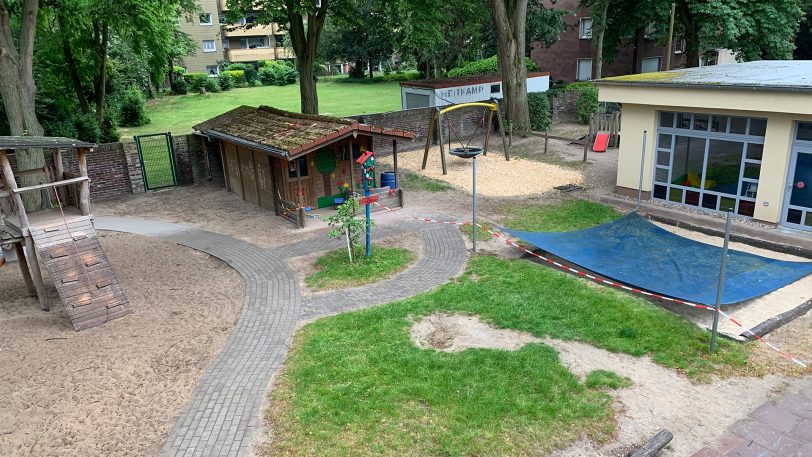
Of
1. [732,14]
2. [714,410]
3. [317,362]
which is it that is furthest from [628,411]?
[732,14]

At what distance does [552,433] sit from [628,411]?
1190 mm

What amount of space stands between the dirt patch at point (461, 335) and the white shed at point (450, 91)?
19.1 metres

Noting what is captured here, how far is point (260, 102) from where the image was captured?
43375mm

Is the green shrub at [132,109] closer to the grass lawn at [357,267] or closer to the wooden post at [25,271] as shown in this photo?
the wooden post at [25,271]

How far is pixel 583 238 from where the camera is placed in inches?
499

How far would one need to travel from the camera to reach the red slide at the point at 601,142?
2431 centimetres

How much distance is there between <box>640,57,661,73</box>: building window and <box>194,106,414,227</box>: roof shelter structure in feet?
90.5

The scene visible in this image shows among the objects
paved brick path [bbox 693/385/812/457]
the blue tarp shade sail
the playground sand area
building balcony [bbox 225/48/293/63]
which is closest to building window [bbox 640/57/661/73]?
the blue tarp shade sail

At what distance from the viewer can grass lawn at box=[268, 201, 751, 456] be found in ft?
23.4

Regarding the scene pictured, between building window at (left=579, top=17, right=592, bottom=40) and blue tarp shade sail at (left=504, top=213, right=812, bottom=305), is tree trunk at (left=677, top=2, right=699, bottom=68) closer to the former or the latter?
building window at (left=579, top=17, right=592, bottom=40)

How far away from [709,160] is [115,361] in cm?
1442

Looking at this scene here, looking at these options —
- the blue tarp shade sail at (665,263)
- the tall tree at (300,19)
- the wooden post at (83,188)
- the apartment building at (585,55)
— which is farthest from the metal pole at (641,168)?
the apartment building at (585,55)

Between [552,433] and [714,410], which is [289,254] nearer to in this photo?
[552,433]

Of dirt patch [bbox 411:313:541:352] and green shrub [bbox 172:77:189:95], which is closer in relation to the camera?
dirt patch [bbox 411:313:541:352]
